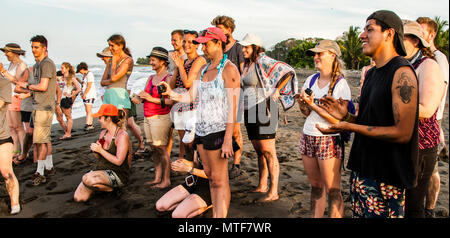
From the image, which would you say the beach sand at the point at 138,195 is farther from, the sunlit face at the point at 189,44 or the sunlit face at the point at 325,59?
the sunlit face at the point at 189,44

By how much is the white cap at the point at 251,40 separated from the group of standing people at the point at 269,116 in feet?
0.04

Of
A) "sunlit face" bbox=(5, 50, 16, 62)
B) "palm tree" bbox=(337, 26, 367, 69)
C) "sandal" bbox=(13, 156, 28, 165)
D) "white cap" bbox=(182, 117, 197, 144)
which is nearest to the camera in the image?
"white cap" bbox=(182, 117, 197, 144)

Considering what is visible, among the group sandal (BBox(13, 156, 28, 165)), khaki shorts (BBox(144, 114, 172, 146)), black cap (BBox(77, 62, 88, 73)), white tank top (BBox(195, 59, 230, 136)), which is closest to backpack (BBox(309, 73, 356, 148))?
white tank top (BBox(195, 59, 230, 136))

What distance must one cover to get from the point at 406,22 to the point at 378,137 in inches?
44.7

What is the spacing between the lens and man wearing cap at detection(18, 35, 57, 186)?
4258 millimetres

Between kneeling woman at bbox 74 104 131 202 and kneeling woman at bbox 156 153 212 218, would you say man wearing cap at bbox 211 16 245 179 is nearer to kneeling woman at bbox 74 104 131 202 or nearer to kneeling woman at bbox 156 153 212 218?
kneeling woman at bbox 156 153 212 218

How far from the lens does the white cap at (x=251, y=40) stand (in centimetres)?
367

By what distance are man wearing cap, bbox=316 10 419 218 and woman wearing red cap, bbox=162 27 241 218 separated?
103 cm

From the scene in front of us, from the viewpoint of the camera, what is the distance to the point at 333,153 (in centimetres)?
258

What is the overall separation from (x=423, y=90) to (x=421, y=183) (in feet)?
2.81

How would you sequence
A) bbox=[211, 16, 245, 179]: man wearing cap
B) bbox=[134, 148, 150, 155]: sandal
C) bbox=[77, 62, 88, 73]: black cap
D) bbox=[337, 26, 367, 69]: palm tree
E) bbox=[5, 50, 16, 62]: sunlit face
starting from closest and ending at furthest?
bbox=[211, 16, 245, 179]: man wearing cap → bbox=[5, 50, 16, 62]: sunlit face → bbox=[134, 148, 150, 155]: sandal → bbox=[77, 62, 88, 73]: black cap → bbox=[337, 26, 367, 69]: palm tree

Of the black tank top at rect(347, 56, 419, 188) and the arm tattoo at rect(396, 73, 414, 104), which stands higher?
the arm tattoo at rect(396, 73, 414, 104)
